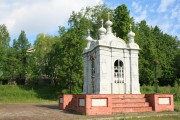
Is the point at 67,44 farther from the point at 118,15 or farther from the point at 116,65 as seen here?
the point at 116,65

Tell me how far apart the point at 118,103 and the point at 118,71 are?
12.3ft

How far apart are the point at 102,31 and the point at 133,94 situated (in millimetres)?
5593

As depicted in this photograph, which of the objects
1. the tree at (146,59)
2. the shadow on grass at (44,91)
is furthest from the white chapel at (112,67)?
the tree at (146,59)

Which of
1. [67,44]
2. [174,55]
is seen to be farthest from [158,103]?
[174,55]

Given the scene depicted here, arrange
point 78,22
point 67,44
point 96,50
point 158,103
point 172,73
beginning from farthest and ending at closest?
point 172,73 → point 78,22 → point 67,44 → point 96,50 → point 158,103

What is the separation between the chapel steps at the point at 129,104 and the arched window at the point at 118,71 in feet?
6.89

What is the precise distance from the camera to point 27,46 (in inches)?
2066

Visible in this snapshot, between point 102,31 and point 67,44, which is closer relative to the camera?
point 102,31

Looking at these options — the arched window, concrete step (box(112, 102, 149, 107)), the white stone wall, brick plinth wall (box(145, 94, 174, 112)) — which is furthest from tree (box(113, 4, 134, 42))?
concrete step (box(112, 102, 149, 107))

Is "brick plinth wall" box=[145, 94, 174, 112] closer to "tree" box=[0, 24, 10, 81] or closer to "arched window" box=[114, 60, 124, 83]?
"arched window" box=[114, 60, 124, 83]

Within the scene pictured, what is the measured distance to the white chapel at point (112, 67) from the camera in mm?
19250

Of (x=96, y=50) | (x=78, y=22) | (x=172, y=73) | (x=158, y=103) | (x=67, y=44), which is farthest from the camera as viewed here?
(x=172, y=73)

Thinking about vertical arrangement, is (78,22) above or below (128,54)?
above

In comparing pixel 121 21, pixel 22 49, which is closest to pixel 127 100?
pixel 121 21
